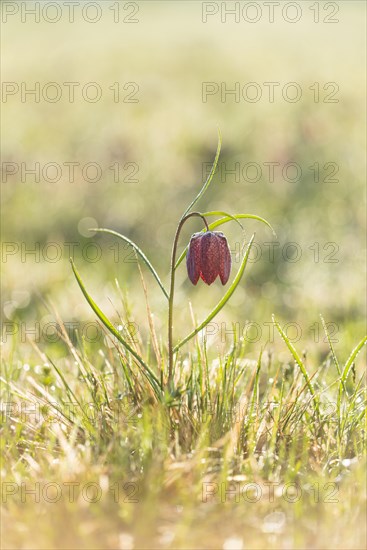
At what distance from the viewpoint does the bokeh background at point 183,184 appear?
152 inches

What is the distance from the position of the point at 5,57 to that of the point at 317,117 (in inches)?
262

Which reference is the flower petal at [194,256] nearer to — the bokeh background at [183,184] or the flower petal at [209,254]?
the flower petal at [209,254]

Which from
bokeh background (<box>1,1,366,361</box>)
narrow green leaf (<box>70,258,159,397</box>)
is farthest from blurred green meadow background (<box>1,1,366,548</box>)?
narrow green leaf (<box>70,258,159,397</box>)

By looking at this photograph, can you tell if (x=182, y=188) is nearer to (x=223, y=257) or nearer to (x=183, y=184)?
(x=183, y=184)

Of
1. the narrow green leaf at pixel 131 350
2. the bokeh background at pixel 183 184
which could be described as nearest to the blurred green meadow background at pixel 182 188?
the bokeh background at pixel 183 184

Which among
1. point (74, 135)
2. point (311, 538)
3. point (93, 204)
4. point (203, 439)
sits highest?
point (74, 135)

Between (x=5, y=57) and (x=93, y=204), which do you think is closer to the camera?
(x=93, y=204)

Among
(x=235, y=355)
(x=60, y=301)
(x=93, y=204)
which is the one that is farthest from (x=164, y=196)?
(x=235, y=355)

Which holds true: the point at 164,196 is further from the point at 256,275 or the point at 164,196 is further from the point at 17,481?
the point at 17,481

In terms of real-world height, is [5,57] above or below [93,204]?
above

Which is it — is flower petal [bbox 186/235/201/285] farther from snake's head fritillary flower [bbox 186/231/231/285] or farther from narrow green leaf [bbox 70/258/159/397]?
narrow green leaf [bbox 70/258/159/397]

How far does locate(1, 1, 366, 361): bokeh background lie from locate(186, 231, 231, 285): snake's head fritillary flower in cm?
58

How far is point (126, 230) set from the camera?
492 centimetres

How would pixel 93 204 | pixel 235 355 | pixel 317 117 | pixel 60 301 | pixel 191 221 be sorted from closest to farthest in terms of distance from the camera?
pixel 235 355 < pixel 60 301 < pixel 191 221 < pixel 93 204 < pixel 317 117
